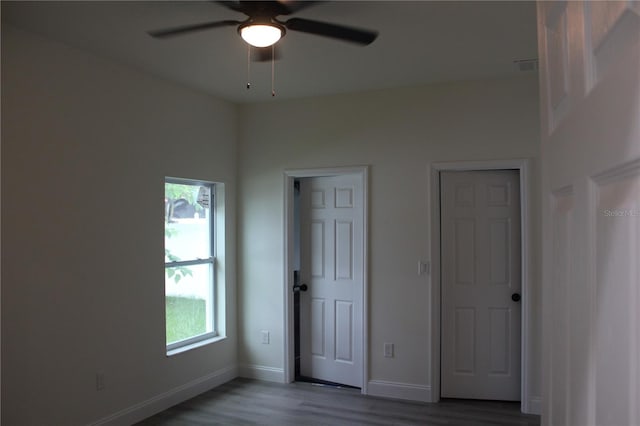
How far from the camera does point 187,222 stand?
4633 millimetres

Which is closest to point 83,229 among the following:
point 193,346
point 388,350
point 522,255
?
point 193,346

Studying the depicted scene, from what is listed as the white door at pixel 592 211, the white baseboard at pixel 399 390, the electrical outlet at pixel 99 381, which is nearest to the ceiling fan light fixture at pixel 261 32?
the white door at pixel 592 211

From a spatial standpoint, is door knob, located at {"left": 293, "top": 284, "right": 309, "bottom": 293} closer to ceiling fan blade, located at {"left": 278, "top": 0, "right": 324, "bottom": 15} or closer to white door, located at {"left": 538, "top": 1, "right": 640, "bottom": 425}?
ceiling fan blade, located at {"left": 278, "top": 0, "right": 324, "bottom": 15}

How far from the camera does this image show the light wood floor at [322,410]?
3.96 meters

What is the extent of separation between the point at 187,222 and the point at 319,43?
2211 mm

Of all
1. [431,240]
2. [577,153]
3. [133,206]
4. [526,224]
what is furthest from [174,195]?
[577,153]

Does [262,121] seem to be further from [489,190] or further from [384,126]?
[489,190]

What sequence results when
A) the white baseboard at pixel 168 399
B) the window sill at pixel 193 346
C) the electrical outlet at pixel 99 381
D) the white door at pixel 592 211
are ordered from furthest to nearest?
1. the window sill at pixel 193 346
2. the white baseboard at pixel 168 399
3. the electrical outlet at pixel 99 381
4. the white door at pixel 592 211

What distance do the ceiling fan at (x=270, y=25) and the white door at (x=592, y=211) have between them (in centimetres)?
Result: 180

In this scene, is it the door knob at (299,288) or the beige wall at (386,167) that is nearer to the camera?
the beige wall at (386,167)

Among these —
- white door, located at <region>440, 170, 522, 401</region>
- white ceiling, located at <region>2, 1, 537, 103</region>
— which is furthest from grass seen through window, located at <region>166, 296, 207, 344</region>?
white door, located at <region>440, 170, 522, 401</region>

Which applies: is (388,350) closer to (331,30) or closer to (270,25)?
(331,30)

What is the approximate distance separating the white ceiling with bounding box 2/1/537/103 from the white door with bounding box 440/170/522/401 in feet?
3.36

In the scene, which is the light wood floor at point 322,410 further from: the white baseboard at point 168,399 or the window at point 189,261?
the window at point 189,261
